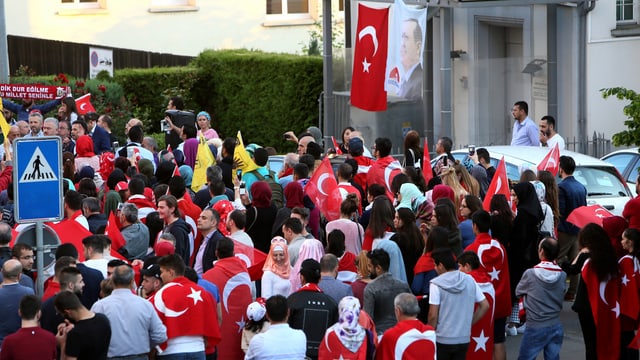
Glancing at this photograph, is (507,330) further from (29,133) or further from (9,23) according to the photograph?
(9,23)

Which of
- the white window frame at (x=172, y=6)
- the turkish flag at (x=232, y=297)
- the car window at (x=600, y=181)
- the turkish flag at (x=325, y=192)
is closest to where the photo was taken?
the turkish flag at (x=232, y=297)

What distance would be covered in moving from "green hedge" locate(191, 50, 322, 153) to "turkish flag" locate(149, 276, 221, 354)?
20819 millimetres

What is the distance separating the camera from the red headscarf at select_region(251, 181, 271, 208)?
1182 cm

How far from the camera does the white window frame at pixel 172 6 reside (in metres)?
36.5

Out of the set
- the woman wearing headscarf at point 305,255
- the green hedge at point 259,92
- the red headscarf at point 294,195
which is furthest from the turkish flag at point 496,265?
the green hedge at point 259,92

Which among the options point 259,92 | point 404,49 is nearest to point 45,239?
point 404,49

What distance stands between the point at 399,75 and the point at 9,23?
20.8m

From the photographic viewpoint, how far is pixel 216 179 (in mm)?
12492

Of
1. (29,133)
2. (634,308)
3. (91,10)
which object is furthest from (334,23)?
(634,308)

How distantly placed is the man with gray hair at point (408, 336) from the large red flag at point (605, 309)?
2744 mm

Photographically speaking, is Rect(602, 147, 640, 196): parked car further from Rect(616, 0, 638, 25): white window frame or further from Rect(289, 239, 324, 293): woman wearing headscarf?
Rect(289, 239, 324, 293): woman wearing headscarf

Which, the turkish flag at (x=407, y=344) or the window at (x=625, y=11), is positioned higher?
the window at (x=625, y=11)

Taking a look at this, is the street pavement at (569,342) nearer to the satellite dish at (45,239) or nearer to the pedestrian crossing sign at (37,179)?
the satellite dish at (45,239)

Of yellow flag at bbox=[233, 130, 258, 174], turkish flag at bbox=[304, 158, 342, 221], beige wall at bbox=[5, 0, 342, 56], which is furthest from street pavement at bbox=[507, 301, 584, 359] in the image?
beige wall at bbox=[5, 0, 342, 56]
